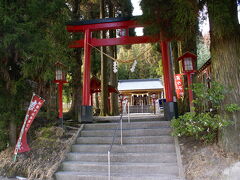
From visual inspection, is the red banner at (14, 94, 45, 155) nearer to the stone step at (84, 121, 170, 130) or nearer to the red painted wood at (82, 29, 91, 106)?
the stone step at (84, 121, 170, 130)

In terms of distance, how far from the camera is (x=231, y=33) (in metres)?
4.13

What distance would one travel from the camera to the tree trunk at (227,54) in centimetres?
385

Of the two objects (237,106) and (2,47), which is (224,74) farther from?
(2,47)

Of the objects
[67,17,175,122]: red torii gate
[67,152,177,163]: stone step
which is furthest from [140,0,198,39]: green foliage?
[67,152,177,163]: stone step

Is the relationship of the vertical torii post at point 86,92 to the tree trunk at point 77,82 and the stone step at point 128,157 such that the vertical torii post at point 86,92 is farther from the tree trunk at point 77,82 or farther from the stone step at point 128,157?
the stone step at point 128,157

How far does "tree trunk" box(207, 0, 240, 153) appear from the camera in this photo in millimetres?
3846

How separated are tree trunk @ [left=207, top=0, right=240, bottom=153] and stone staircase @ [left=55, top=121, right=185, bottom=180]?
1219mm

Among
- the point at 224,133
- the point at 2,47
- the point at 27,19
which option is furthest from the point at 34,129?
the point at 224,133

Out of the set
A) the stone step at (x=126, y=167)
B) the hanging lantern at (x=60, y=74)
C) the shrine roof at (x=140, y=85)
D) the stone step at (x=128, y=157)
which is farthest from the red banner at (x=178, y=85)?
the shrine roof at (x=140, y=85)

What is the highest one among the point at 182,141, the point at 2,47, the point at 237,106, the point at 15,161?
the point at 2,47

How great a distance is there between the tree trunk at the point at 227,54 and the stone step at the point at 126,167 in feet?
3.97

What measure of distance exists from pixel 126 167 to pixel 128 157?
320 mm

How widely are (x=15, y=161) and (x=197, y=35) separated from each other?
A: 5378mm

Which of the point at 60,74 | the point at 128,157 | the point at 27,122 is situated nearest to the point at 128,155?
the point at 128,157
